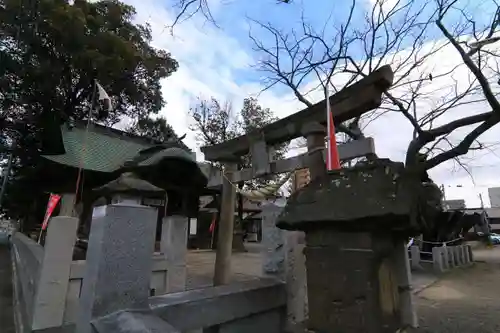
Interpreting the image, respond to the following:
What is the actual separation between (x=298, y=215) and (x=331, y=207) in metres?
0.22

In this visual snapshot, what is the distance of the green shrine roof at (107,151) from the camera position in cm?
1174

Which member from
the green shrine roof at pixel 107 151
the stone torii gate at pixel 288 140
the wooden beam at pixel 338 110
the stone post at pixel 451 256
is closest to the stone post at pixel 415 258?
the stone post at pixel 451 256

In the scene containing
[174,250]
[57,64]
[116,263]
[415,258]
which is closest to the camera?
[116,263]

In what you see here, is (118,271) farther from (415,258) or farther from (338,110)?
(415,258)

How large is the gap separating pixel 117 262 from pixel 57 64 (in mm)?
18452

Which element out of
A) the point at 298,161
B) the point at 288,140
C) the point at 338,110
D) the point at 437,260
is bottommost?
the point at 437,260

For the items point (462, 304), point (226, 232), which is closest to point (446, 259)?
point (462, 304)

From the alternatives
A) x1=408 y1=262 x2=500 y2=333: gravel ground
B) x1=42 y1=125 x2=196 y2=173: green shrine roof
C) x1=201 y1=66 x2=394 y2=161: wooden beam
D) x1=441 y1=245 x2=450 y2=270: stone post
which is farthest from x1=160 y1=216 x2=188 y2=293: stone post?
x1=441 y1=245 x2=450 y2=270: stone post

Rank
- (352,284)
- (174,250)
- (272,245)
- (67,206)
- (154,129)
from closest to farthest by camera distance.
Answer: (352,284) → (272,245) → (174,250) → (67,206) → (154,129)

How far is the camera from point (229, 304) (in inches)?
89.4

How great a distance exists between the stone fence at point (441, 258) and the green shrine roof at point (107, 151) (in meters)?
9.75

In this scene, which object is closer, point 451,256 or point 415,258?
point 415,258

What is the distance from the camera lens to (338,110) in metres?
4.93

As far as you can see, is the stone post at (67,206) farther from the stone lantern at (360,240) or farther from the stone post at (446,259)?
the stone post at (446,259)
